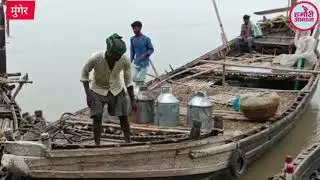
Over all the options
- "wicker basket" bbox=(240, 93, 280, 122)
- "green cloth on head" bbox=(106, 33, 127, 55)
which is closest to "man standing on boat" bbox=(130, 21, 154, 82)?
"wicker basket" bbox=(240, 93, 280, 122)

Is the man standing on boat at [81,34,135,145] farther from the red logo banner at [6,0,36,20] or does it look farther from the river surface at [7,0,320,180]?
the red logo banner at [6,0,36,20]

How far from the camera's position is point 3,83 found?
356 inches

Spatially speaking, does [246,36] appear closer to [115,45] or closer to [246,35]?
[246,35]

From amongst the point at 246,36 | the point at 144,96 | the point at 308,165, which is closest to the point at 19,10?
the point at 144,96

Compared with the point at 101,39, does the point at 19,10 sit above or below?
above

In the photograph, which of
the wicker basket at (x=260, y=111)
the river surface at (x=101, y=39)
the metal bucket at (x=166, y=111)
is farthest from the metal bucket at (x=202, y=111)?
the river surface at (x=101, y=39)

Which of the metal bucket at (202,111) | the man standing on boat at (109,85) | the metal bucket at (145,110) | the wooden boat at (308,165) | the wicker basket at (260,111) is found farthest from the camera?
the wicker basket at (260,111)

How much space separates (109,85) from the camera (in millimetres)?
6121

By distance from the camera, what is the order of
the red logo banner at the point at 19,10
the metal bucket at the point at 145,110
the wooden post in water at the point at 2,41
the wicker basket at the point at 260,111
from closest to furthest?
1. the metal bucket at the point at 145,110
2. the wicker basket at the point at 260,111
3. the wooden post in water at the point at 2,41
4. the red logo banner at the point at 19,10

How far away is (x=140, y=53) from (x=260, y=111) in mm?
2225

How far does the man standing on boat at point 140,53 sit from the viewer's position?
8992 millimetres

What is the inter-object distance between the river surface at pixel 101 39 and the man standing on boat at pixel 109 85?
9.43 feet

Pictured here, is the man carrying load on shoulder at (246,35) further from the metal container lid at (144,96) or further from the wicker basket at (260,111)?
the metal container lid at (144,96)

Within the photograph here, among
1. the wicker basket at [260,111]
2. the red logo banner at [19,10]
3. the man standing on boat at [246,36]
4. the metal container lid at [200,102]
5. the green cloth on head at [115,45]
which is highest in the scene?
the red logo banner at [19,10]
